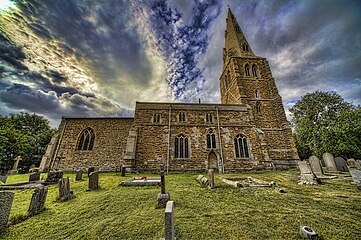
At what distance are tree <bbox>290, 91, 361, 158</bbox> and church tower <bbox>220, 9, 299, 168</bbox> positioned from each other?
23.8ft

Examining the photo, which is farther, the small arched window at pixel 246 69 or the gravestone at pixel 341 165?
the small arched window at pixel 246 69

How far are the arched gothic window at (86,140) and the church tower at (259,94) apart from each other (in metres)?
19.2

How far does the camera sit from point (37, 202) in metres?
4.41

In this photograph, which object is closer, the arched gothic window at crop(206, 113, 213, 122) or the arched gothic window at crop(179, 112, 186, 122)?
the arched gothic window at crop(179, 112, 186, 122)

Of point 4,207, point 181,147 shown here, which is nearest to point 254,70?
point 181,147

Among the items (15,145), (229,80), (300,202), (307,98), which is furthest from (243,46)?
(15,145)

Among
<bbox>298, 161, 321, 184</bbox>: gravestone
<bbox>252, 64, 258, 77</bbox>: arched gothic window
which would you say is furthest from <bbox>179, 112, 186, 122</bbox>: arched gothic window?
<bbox>252, 64, 258, 77</bbox>: arched gothic window

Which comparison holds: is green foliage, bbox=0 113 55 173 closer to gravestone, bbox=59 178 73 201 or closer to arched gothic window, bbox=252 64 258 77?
gravestone, bbox=59 178 73 201

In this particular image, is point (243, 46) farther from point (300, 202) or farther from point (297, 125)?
point (300, 202)

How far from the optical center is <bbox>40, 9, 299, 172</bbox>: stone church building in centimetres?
1446

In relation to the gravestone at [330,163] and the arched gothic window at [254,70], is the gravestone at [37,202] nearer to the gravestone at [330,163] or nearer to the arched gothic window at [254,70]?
the gravestone at [330,163]

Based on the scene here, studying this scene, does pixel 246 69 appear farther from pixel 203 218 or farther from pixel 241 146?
pixel 203 218

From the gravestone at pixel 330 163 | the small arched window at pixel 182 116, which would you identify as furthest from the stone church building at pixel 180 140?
the gravestone at pixel 330 163

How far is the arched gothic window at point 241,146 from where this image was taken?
15.1m
